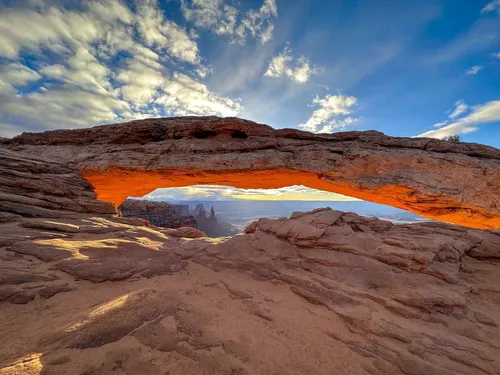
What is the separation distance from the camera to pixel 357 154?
1279 centimetres

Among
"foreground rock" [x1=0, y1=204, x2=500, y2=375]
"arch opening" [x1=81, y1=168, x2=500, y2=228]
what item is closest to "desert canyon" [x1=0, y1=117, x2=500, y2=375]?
"foreground rock" [x1=0, y1=204, x2=500, y2=375]

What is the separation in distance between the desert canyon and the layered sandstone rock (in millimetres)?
36195

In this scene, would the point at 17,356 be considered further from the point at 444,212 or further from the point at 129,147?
the point at 444,212

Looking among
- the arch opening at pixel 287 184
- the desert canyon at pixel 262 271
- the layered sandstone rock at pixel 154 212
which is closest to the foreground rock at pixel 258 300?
the desert canyon at pixel 262 271

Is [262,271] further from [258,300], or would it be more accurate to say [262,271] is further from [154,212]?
[154,212]

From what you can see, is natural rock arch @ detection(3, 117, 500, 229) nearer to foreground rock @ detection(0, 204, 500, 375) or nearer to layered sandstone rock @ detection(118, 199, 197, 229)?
foreground rock @ detection(0, 204, 500, 375)

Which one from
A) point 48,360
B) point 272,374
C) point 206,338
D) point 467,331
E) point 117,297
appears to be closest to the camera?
point 48,360

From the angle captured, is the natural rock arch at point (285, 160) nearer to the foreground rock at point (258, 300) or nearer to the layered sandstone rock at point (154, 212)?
the foreground rock at point (258, 300)

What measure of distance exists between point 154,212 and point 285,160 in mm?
46492

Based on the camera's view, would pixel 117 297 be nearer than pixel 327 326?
No

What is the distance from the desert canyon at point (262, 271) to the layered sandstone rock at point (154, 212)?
36195 mm

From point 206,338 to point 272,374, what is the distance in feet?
5.37

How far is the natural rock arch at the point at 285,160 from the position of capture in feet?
38.5

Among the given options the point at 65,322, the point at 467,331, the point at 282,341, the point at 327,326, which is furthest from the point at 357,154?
the point at 65,322
